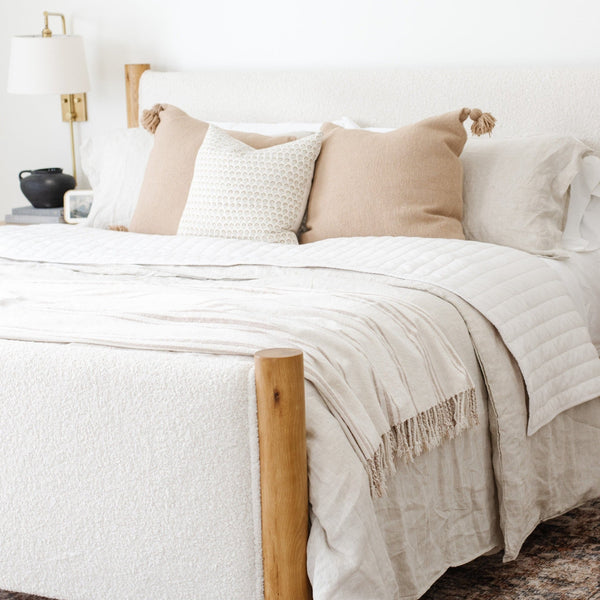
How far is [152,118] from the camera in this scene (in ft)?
10.2

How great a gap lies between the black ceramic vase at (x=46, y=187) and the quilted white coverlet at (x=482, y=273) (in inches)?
46.6

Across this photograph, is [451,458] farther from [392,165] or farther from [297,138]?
[297,138]

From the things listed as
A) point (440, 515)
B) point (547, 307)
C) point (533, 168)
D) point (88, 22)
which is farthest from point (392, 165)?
point (88, 22)

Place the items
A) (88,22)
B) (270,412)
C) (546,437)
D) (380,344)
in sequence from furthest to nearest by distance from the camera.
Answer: (88,22) < (546,437) < (380,344) < (270,412)

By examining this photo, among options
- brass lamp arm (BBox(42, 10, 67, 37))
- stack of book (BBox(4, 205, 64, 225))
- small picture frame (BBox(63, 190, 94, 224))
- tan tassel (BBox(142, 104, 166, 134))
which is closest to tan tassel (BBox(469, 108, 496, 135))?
tan tassel (BBox(142, 104, 166, 134))

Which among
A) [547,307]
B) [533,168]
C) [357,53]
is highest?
[357,53]

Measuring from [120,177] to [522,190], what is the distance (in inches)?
49.2

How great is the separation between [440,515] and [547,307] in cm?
61

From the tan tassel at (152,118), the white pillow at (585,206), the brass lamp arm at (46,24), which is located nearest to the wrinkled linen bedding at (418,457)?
the white pillow at (585,206)

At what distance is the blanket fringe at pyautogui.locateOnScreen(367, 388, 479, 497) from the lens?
5.12ft

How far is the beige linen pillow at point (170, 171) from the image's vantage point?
112 inches

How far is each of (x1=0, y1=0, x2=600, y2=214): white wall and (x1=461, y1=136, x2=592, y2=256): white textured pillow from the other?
447 millimetres

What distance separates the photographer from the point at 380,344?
5.63 feet

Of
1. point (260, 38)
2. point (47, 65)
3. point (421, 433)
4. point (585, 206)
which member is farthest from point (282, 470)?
point (47, 65)
